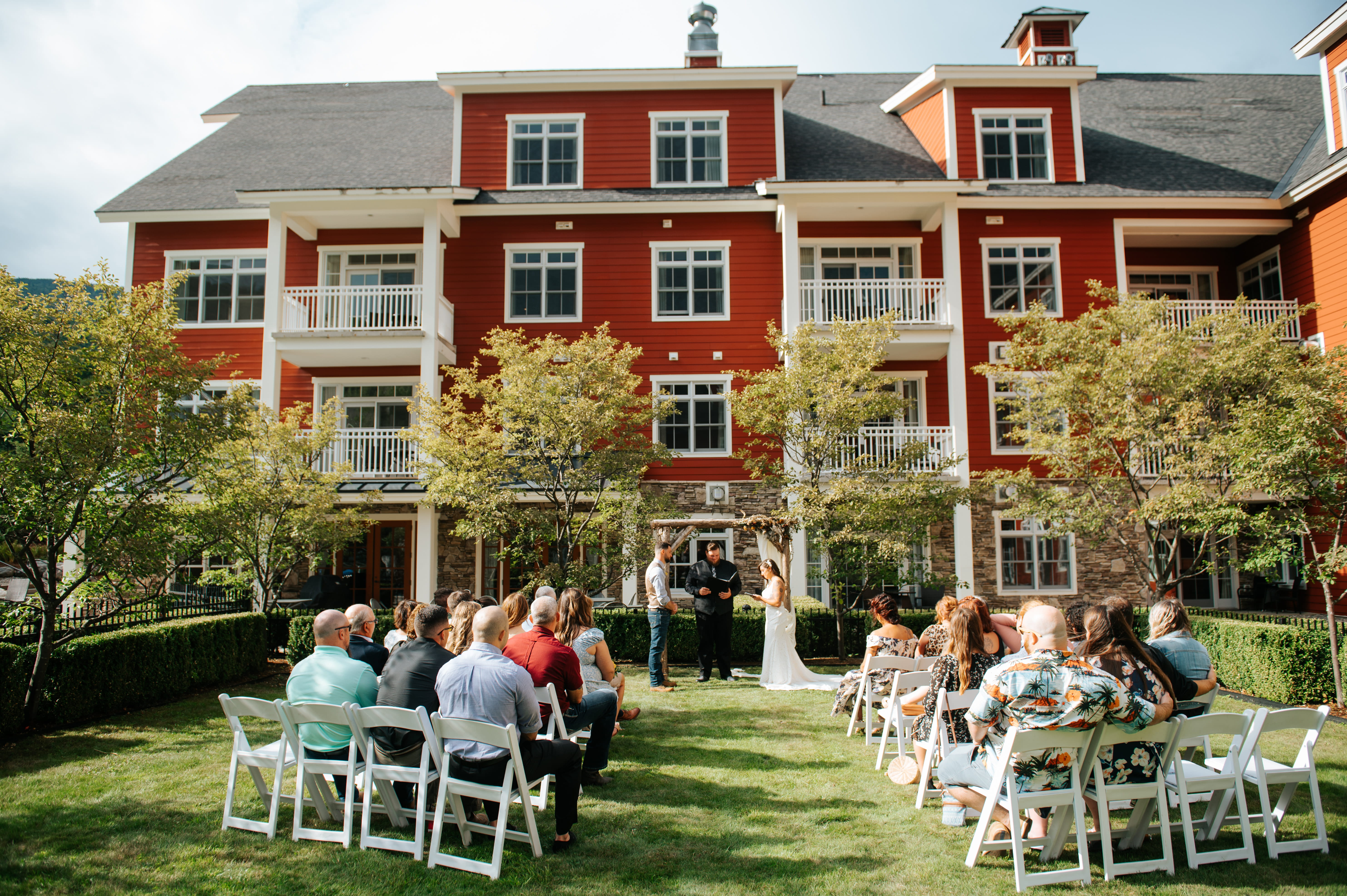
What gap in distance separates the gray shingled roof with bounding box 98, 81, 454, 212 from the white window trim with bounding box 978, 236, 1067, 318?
12.0 m

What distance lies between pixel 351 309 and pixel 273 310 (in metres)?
1.46

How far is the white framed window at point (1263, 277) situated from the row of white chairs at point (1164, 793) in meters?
16.4

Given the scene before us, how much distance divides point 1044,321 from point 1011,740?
10.7 m

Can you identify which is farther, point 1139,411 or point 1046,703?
point 1139,411

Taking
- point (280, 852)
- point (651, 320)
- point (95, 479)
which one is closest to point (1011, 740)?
point (280, 852)

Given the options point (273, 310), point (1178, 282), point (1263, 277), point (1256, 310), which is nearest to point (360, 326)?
point (273, 310)

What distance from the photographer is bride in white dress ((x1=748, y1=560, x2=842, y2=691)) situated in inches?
401

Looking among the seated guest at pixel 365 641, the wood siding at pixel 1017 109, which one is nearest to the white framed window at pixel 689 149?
the wood siding at pixel 1017 109

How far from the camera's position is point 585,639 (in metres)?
6.55

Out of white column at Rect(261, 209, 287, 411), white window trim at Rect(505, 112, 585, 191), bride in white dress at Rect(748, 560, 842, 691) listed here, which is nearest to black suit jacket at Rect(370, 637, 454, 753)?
bride in white dress at Rect(748, 560, 842, 691)

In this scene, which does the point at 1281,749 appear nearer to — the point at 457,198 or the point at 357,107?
the point at 457,198

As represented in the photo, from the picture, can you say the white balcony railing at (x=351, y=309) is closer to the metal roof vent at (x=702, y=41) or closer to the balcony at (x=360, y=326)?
the balcony at (x=360, y=326)

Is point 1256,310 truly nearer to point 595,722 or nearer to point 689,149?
point 689,149

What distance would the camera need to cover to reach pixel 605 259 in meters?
18.0
